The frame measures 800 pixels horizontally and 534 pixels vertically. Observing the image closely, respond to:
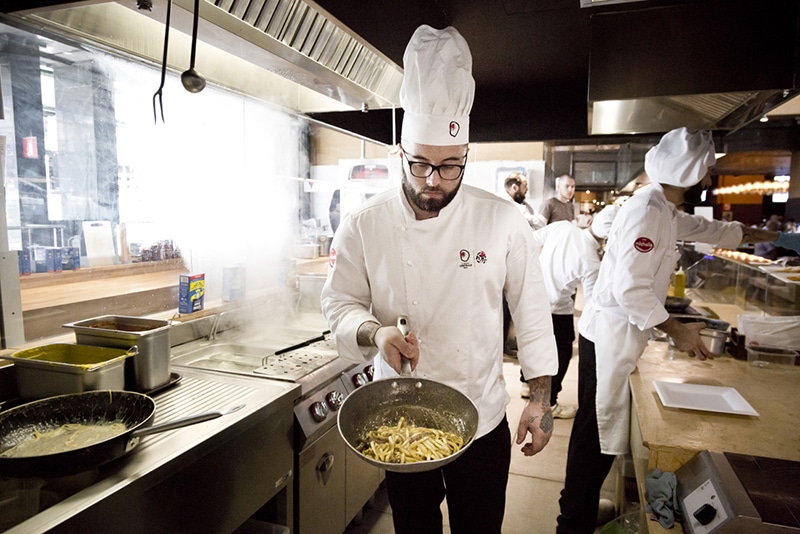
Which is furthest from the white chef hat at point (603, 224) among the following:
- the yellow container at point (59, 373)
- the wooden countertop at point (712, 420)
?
the yellow container at point (59, 373)

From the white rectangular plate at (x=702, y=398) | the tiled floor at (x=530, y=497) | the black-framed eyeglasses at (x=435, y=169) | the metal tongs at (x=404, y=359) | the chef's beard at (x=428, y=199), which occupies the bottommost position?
the tiled floor at (x=530, y=497)

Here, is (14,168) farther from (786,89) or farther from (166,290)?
(786,89)

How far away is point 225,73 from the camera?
2396 mm

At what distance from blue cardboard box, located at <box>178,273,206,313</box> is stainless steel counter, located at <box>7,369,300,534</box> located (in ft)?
2.08

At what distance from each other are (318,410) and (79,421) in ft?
2.62

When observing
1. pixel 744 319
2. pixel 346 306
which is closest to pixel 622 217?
pixel 744 319

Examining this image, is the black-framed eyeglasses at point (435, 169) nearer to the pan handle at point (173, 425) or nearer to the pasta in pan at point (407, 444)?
the pasta in pan at point (407, 444)

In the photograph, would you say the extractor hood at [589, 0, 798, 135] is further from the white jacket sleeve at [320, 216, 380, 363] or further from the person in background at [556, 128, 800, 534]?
the white jacket sleeve at [320, 216, 380, 363]

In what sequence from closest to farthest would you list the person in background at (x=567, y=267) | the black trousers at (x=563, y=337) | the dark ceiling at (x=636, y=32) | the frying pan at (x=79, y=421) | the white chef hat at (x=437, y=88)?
the frying pan at (x=79, y=421) → the white chef hat at (x=437, y=88) → the dark ceiling at (x=636, y=32) → the person in background at (x=567, y=267) → the black trousers at (x=563, y=337)

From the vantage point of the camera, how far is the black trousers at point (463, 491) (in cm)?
145

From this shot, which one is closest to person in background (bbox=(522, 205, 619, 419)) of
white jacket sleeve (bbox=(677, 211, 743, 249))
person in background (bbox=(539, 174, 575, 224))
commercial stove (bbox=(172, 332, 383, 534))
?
white jacket sleeve (bbox=(677, 211, 743, 249))

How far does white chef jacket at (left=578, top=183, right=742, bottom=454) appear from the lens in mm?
2021

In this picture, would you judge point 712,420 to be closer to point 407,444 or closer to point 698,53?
point 407,444

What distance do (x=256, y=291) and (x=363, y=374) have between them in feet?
3.23
